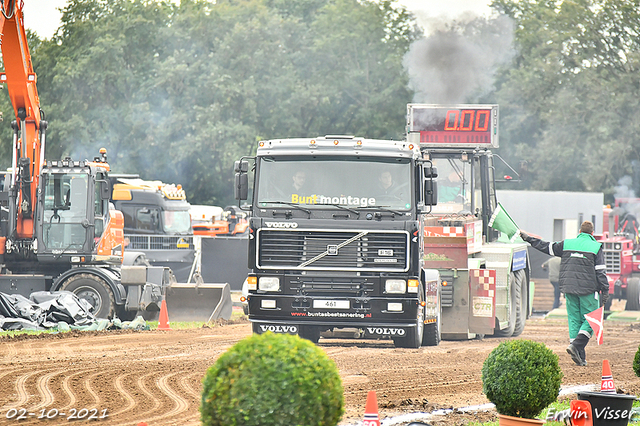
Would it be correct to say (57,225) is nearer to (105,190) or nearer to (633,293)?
(105,190)

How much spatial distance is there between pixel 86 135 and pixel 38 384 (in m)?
33.7

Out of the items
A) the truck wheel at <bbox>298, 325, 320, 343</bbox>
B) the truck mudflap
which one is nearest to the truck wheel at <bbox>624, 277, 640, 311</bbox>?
the truck mudflap

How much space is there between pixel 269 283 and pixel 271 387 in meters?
A: 7.38

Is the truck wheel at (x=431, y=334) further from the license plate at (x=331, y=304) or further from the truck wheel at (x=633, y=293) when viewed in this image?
the truck wheel at (x=633, y=293)

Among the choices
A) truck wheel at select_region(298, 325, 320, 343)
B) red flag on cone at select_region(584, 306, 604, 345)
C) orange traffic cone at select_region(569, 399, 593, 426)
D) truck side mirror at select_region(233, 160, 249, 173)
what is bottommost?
orange traffic cone at select_region(569, 399, 593, 426)

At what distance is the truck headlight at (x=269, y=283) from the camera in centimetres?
1234

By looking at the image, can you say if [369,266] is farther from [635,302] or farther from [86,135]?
[86,135]

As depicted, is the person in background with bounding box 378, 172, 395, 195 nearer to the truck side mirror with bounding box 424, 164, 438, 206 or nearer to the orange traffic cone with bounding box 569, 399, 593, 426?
the truck side mirror with bounding box 424, 164, 438, 206

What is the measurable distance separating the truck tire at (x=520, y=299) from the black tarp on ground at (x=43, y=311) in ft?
26.3

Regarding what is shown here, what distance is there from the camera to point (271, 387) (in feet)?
16.4

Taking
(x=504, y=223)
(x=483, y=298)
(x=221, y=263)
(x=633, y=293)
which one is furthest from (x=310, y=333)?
(x=633, y=293)

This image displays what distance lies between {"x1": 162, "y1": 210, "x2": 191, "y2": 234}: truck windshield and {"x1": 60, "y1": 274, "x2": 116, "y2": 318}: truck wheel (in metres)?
14.6

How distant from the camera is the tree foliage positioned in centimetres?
4316

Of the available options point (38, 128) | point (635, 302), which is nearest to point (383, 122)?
point (635, 302)
